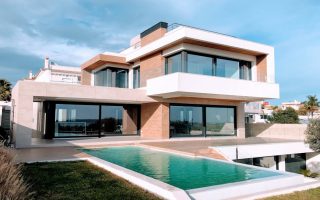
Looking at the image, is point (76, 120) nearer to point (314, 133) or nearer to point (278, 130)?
point (314, 133)

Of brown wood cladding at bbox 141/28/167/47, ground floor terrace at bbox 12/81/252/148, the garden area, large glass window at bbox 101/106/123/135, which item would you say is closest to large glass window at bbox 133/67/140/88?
ground floor terrace at bbox 12/81/252/148

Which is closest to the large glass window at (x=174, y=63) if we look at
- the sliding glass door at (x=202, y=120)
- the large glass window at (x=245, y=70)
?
the sliding glass door at (x=202, y=120)

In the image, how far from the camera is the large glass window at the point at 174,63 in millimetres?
19403

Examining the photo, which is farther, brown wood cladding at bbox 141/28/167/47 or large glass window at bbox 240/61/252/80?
large glass window at bbox 240/61/252/80

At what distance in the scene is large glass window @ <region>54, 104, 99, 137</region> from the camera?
2009 cm

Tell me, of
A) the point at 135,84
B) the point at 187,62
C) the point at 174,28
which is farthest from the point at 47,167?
the point at 135,84

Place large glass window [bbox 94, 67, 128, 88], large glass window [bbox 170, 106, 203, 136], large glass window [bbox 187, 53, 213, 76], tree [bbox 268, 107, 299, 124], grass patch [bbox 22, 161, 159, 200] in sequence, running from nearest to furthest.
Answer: grass patch [bbox 22, 161, 159, 200] → large glass window [bbox 187, 53, 213, 76] → large glass window [bbox 170, 106, 203, 136] → large glass window [bbox 94, 67, 128, 88] → tree [bbox 268, 107, 299, 124]

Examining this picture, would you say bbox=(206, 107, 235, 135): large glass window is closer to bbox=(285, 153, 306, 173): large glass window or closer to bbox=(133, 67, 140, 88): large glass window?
bbox=(285, 153, 306, 173): large glass window

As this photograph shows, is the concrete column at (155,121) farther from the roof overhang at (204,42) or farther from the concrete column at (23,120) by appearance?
the concrete column at (23,120)

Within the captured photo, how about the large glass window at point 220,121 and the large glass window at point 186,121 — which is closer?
the large glass window at point 186,121

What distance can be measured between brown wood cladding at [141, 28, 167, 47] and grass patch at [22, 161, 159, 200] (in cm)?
1455

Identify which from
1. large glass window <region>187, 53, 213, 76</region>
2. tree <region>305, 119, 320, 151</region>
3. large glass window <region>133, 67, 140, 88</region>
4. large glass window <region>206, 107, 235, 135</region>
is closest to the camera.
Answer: tree <region>305, 119, 320, 151</region>

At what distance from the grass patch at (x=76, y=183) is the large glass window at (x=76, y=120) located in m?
10.9

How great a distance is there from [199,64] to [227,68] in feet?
10.4
